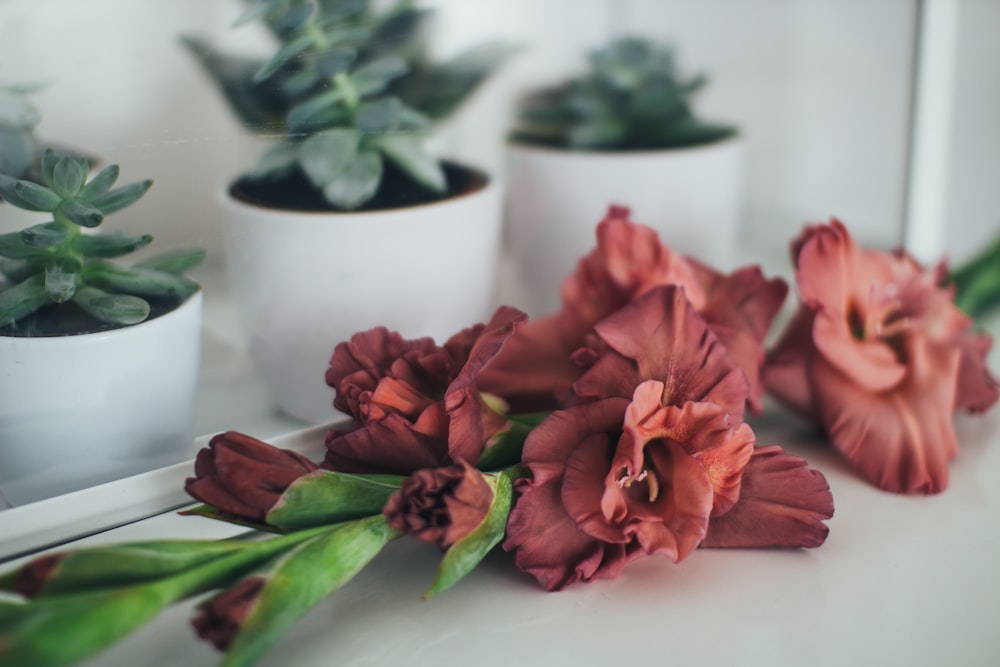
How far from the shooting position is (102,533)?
11.6 inches

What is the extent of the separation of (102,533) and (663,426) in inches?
7.2

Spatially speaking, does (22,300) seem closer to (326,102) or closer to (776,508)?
(326,102)

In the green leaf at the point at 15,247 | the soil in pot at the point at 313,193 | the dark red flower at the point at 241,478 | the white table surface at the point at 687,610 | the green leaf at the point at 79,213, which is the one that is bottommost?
the white table surface at the point at 687,610

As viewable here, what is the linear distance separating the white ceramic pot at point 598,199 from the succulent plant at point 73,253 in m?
0.22

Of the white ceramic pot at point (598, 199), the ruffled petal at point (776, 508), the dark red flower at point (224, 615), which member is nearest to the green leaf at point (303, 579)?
the dark red flower at point (224, 615)

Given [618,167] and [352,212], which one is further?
[618,167]

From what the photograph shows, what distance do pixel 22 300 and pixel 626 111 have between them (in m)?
0.33

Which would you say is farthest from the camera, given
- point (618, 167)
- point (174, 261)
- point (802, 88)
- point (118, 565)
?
point (802, 88)

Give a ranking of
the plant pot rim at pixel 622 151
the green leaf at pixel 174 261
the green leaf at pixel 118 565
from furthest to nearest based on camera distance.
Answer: the plant pot rim at pixel 622 151
the green leaf at pixel 174 261
the green leaf at pixel 118 565

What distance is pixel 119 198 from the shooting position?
0.29m

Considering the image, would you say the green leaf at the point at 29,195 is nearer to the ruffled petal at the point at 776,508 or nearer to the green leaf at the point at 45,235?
the green leaf at the point at 45,235

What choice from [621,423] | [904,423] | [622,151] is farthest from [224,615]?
[622,151]

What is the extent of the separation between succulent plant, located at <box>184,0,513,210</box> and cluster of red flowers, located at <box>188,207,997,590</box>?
0.28 feet

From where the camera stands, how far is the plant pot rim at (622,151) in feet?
1.53
